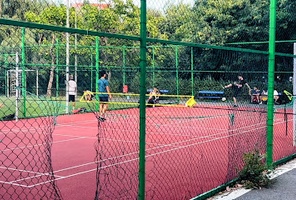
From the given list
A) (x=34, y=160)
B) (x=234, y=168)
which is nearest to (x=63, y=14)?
(x=234, y=168)

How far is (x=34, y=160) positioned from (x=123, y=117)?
773 cm

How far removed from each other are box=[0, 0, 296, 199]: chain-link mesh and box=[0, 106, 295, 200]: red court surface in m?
0.03

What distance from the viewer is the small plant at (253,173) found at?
7.00m

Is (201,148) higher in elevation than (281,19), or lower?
lower

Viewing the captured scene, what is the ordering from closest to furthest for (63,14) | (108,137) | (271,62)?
(63,14) < (271,62) < (108,137)

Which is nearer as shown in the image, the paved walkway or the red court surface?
the paved walkway

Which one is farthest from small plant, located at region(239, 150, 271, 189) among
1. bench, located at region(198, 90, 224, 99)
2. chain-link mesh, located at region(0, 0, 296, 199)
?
bench, located at region(198, 90, 224, 99)

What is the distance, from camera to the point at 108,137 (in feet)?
44.1

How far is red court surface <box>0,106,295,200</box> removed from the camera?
6.95 m

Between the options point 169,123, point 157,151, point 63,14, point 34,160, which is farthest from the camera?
point 169,123

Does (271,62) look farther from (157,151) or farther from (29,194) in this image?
(29,194)

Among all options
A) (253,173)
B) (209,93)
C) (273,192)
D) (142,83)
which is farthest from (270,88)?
(209,93)

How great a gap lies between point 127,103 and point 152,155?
1281 millimetres

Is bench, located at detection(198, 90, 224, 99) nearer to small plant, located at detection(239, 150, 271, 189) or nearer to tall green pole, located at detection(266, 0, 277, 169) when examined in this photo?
tall green pole, located at detection(266, 0, 277, 169)
